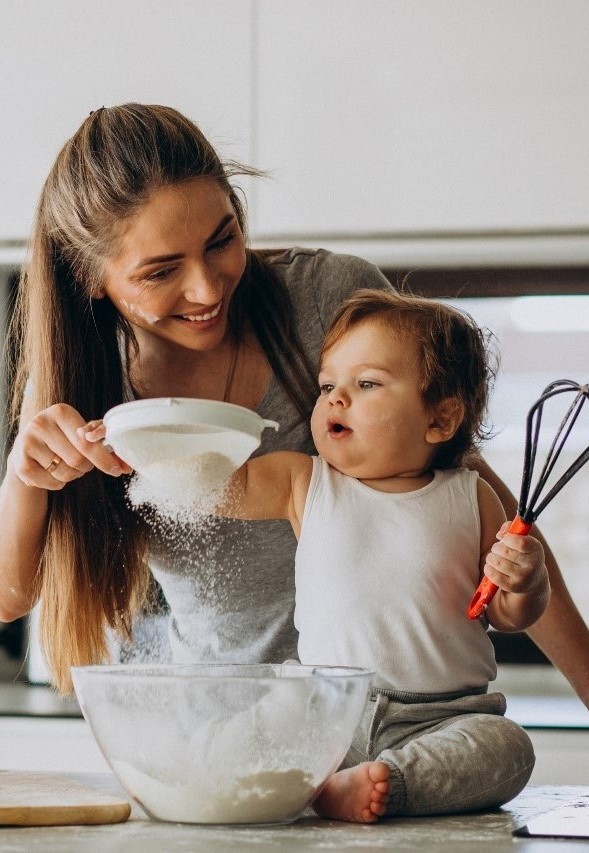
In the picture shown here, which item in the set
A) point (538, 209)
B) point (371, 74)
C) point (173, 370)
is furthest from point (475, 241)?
point (173, 370)

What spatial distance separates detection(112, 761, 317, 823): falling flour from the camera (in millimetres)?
844

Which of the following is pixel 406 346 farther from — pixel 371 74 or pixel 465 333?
pixel 371 74

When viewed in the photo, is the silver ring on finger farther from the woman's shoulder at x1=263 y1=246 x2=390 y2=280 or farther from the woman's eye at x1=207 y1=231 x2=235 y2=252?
the woman's shoulder at x1=263 y1=246 x2=390 y2=280

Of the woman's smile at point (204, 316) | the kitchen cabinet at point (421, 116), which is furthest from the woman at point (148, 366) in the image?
the kitchen cabinet at point (421, 116)

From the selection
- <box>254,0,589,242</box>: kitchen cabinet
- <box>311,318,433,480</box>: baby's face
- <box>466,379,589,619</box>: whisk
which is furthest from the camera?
<box>254,0,589,242</box>: kitchen cabinet

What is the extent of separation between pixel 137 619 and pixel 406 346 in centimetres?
56

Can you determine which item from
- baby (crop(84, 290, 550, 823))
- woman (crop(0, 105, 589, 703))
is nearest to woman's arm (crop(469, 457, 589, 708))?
woman (crop(0, 105, 589, 703))

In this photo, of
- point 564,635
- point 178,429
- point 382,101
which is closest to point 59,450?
point 178,429

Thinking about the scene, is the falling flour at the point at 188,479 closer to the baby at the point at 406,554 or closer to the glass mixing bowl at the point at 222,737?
the baby at the point at 406,554

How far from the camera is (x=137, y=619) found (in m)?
1.53

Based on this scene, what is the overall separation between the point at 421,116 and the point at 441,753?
4.26ft

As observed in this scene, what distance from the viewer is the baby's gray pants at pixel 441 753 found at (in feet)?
3.03

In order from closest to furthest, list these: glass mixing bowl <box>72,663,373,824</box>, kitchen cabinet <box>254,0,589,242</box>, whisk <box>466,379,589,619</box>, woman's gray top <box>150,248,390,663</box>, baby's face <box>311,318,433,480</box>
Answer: glass mixing bowl <box>72,663,373,824</box>, whisk <box>466,379,589,619</box>, baby's face <box>311,318,433,480</box>, woman's gray top <box>150,248,390,663</box>, kitchen cabinet <box>254,0,589,242</box>

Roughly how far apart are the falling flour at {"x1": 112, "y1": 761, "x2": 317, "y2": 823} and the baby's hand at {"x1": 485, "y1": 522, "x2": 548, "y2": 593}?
0.87 feet
